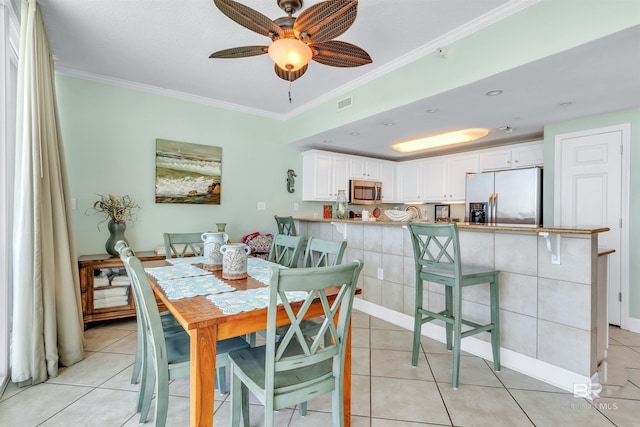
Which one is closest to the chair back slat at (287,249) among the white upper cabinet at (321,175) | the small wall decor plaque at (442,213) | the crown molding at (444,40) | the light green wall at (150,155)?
the light green wall at (150,155)

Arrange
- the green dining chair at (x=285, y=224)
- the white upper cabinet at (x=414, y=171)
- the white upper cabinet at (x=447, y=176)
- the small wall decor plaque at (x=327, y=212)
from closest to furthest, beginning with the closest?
the green dining chair at (x=285, y=224) < the white upper cabinet at (x=414, y=171) < the white upper cabinet at (x=447, y=176) < the small wall decor plaque at (x=327, y=212)

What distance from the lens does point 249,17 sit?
1.65 m

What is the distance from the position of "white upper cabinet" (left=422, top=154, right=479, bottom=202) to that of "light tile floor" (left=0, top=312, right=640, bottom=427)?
2.91 m

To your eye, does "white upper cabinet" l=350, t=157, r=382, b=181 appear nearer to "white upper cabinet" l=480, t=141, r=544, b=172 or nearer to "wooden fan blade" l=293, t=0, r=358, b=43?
"white upper cabinet" l=480, t=141, r=544, b=172

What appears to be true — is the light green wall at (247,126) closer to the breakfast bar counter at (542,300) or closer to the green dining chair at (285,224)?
the green dining chair at (285,224)

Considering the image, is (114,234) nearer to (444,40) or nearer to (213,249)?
(213,249)

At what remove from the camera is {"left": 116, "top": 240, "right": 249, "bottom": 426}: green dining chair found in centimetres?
129

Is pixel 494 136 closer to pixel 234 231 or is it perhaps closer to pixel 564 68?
pixel 564 68

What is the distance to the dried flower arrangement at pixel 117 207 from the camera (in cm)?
309

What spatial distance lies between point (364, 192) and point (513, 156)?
2.19 metres

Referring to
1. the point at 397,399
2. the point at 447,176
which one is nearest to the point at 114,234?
the point at 397,399

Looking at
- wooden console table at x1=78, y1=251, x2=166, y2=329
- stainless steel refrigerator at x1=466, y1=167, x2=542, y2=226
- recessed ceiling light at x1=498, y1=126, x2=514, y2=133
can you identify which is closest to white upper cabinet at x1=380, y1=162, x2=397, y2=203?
stainless steel refrigerator at x1=466, y1=167, x2=542, y2=226

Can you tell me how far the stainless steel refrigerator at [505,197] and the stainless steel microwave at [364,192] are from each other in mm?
1486

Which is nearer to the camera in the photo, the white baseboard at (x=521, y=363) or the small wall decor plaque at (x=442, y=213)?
the white baseboard at (x=521, y=363)
